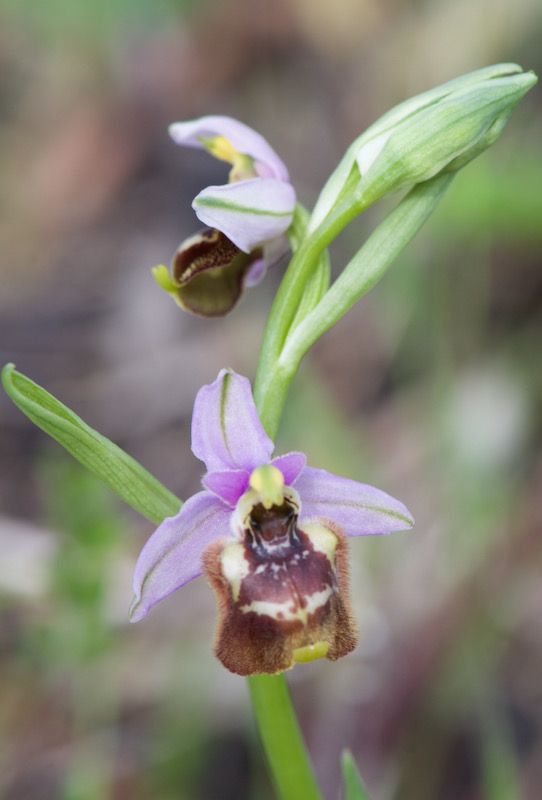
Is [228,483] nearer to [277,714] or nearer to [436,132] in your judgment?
[277,714]

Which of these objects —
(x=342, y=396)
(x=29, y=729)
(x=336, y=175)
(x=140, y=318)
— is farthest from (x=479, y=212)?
(x=29, y=729)

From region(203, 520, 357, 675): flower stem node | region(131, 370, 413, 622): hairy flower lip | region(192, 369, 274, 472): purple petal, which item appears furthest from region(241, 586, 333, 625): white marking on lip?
region(192, 369, 274, 472): purple petal

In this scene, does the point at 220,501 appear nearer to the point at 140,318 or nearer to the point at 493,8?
the point at 140,318

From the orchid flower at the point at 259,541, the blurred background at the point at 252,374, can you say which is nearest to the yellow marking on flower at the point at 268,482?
the orchid flower at the point at 259,541

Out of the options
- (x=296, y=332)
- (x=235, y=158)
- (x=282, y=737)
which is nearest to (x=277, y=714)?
(x=282, y=737)

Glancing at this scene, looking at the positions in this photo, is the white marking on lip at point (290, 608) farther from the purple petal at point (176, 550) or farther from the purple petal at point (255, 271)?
the purple petal at point (255, 271)
